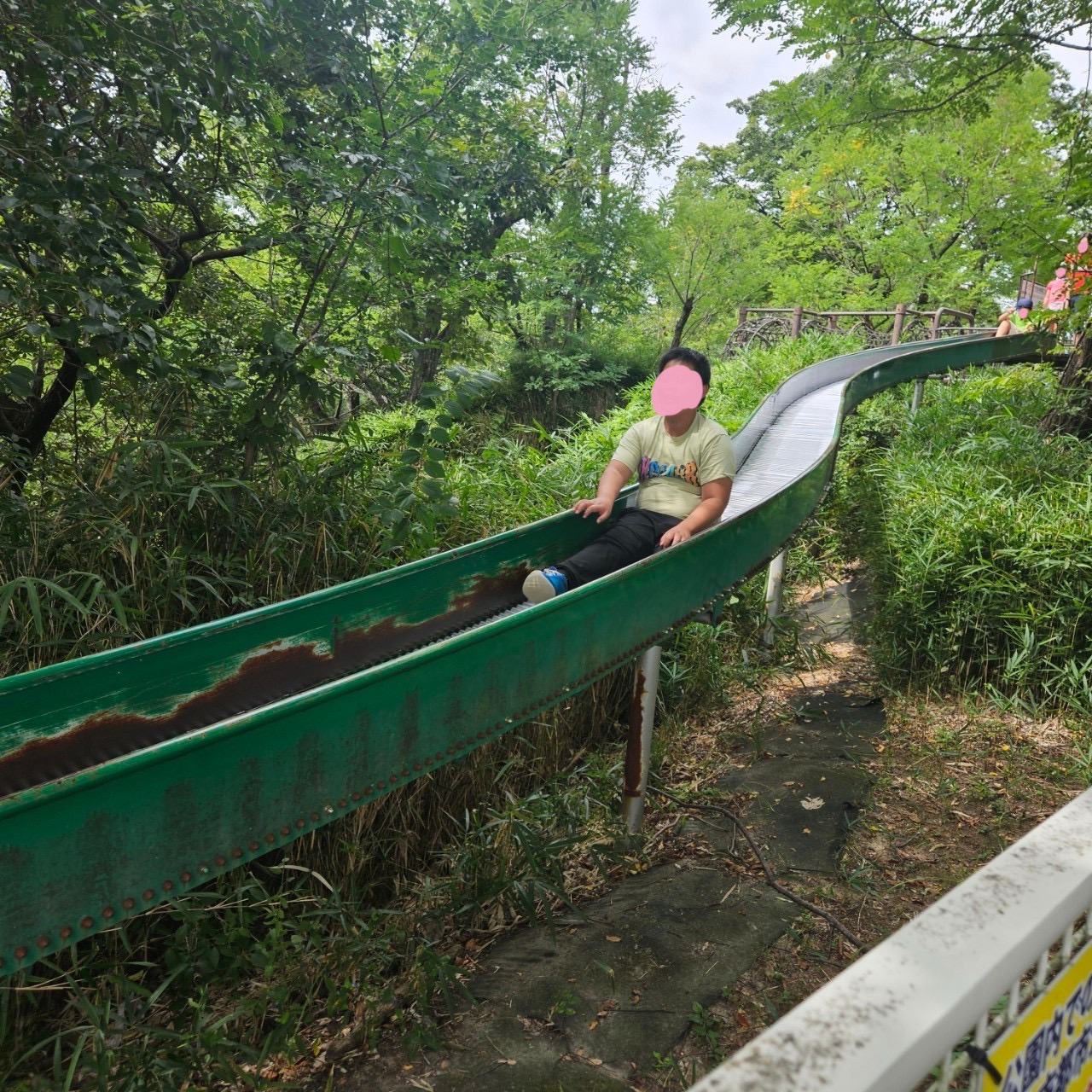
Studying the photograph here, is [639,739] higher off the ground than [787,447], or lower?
lower

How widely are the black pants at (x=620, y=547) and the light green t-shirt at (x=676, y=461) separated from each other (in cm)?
7

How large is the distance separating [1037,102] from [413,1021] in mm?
14253

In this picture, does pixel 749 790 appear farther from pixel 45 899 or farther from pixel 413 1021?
pixel 45 899

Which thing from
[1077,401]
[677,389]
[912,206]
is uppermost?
[912,206]

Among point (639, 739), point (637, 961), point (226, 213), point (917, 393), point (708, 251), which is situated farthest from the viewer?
point (708, 251)

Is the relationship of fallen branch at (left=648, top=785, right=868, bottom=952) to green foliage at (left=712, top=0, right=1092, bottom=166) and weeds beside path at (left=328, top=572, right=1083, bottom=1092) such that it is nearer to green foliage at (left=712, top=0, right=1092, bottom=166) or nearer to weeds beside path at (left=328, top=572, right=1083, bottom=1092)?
weeds beside path at (left=328, top=572, right=1083, bottom=1092)

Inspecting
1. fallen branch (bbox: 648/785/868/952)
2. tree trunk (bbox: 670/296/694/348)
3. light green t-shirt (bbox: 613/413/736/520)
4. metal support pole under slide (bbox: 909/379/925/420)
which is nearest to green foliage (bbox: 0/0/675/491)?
light green t-shirt (bbox: 613/413/736/520)

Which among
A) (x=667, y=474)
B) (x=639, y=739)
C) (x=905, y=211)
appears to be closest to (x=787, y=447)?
(x=667, y=474)

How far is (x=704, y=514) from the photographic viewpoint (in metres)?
3.32

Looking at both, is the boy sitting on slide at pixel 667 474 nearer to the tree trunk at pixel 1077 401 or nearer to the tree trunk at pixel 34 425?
the tree trunk at pixel 34 425

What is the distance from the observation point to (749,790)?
12.0 ft

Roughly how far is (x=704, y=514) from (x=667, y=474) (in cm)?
36

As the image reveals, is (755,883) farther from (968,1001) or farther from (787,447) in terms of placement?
(787,447)

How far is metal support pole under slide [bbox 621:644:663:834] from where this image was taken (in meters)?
3.22
